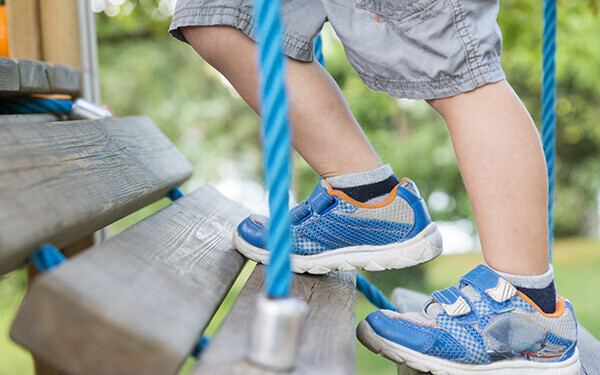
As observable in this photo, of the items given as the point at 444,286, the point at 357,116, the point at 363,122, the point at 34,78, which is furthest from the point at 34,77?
the point at 363,122

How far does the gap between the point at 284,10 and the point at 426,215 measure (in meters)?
0.44

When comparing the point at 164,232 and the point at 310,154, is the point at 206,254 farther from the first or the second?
the point at 310,154

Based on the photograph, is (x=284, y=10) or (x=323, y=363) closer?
(x=323, y=363)

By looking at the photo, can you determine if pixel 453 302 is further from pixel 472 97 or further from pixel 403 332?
pixel 472 97

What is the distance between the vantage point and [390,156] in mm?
6441

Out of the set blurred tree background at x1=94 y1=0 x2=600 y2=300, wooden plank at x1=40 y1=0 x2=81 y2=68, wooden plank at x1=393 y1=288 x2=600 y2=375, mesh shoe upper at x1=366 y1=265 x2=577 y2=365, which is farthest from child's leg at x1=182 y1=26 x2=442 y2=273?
blurred tree background at x1=94 y1=0 x2=600 y2=300

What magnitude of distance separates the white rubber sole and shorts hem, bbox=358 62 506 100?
243mm

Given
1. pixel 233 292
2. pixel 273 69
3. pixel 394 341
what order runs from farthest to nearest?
pixel 233 292 < pixel 394 341 < pixel 273 69

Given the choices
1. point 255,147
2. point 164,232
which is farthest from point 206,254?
point 255,147

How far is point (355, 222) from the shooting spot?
1028mm

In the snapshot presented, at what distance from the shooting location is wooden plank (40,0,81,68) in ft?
5.04

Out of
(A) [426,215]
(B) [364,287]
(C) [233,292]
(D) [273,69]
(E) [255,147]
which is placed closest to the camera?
(D) [273,69]

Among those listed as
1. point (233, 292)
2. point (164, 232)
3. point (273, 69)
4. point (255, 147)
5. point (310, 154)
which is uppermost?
point (273, 69)

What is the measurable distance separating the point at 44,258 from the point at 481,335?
2.11ft
